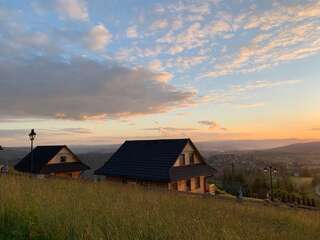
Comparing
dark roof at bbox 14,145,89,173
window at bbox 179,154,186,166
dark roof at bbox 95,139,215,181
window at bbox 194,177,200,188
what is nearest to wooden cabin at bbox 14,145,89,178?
dark roof at bbox 14,145,89,173

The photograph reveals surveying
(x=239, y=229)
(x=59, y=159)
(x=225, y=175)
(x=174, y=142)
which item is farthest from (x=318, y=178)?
(x=239, y=229)

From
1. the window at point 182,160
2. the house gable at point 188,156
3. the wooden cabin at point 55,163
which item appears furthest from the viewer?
the wooden cabin at point 55,163

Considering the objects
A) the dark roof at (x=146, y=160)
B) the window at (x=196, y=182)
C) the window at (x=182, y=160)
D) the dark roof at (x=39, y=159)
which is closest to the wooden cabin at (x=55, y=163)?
the dark roof at (x=39, y=159)

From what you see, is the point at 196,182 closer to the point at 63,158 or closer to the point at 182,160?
the point at 182,160

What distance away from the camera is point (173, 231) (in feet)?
17.1

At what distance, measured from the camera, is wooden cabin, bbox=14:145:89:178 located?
39250 mm

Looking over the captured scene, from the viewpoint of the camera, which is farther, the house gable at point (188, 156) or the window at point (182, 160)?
the window at point (182, 160)

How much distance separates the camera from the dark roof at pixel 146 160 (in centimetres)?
3000

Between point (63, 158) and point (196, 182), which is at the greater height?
point (63, 158)

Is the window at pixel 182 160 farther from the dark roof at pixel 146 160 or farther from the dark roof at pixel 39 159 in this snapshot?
the dark roof at pixel 39 159

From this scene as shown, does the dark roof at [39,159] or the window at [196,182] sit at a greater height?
the dark roof at [39,159]

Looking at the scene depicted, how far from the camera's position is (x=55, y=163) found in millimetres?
40250

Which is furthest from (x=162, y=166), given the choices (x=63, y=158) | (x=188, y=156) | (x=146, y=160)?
(x=63, y=158)

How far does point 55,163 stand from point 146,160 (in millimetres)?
14234
